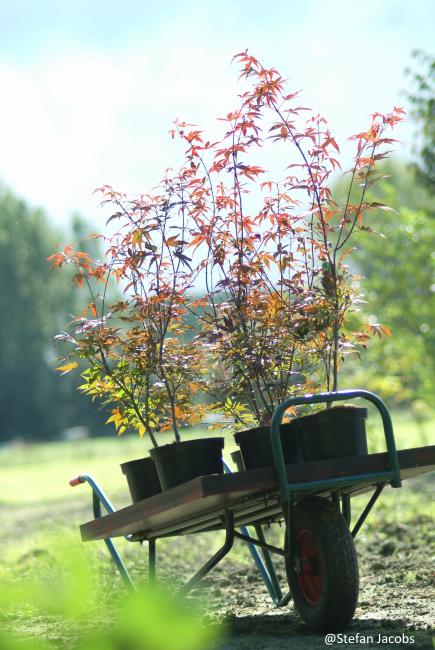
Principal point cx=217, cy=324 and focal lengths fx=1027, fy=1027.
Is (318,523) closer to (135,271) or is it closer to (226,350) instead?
(226,350)

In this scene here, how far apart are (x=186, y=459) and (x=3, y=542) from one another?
296 inches

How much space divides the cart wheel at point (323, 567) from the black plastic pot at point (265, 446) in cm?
24

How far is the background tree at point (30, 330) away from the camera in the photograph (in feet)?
190

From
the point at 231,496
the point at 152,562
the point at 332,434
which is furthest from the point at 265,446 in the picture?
the point at 152,562

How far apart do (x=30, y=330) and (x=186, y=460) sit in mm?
54172

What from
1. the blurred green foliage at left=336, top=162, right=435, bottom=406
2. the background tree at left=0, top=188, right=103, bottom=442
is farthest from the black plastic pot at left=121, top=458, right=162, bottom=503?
the background tree at left=0, top=188, right=103, bottom=442

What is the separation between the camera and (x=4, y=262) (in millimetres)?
58656

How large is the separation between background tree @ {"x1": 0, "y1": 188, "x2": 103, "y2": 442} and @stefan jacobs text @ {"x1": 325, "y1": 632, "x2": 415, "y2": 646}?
178 ft

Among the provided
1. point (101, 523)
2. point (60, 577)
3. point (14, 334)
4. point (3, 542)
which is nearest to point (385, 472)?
point (101, 523)

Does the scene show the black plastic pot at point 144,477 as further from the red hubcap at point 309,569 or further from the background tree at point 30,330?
the background tree at point 30,330

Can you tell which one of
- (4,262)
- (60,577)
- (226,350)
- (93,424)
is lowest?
(60,577)

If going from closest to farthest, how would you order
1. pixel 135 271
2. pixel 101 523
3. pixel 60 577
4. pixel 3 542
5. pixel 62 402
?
pixel 101 523 → pixel 135 271 → pixel 60 577 → pixel 3 542 → pixel 62 402

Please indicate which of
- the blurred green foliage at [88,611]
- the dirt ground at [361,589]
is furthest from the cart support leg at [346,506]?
the blurred green foliage at [88,611]

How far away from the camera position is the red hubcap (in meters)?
4.25
